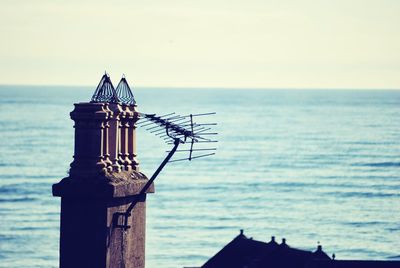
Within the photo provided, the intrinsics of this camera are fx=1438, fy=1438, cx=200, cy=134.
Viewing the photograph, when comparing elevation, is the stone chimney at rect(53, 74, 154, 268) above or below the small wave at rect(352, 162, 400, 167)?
below

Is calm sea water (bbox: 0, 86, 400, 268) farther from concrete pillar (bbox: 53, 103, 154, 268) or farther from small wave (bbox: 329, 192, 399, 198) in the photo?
concrete pillar (bbox: 53, 103, 154, 268)

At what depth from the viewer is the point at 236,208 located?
432 ft

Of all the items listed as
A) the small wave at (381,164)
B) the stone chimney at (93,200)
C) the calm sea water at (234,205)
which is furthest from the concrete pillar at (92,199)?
the small wave at (381,164)

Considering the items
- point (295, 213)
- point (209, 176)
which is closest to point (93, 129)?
point (295, 213)

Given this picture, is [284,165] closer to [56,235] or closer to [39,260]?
[56,235]

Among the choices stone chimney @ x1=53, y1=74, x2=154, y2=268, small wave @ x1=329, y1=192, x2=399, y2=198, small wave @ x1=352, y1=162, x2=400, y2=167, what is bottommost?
stone chimney @ x1=53, y1=74, x2=154, y2=268

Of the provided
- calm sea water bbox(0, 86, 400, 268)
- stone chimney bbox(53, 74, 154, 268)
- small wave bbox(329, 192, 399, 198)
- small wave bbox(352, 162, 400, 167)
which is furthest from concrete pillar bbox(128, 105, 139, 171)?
small wave bbox(352, 162, 400, 167)

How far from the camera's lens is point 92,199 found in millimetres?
15141

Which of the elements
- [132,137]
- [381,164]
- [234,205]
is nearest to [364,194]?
[234,205]

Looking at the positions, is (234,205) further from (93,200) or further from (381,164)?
(93,200)

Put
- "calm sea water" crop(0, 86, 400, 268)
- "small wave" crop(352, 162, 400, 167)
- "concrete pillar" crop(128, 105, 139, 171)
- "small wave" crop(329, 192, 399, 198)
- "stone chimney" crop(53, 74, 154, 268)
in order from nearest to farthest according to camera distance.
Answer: "stone chimney" crop(53, 74, 154, 268) < "concrete pillar" crop(128, 105, 139, 171) < "calm sea water" crop(0, 86, 400, 268) < "small wave" crop(329, 192, 399, 198) < "small wave" crop(352, 162, 400, 167)

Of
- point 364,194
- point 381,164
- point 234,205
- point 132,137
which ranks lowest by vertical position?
point 132,137

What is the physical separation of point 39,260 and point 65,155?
10236 cm

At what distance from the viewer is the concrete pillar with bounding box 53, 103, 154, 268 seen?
15.2 metres
